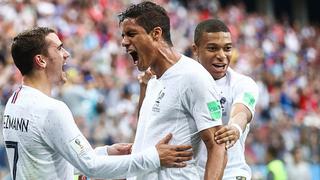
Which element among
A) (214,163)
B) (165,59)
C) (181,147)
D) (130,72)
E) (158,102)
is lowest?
(214,163)

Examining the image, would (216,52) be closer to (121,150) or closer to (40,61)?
(121,150)

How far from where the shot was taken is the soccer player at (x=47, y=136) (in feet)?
18.9

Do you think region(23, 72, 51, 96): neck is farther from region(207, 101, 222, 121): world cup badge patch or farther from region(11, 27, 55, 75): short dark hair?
region(207, 101, 222, 121): world cup badge patch

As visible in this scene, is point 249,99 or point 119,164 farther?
point 249,99

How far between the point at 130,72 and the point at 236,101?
34.0ft

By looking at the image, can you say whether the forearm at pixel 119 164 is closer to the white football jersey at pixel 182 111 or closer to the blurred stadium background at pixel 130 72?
the white football jersey at pixel 182 111

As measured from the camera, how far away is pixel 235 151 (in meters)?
6.85

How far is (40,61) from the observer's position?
5969 mm

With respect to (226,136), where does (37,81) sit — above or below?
above

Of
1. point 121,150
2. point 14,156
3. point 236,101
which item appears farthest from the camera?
point 236,101

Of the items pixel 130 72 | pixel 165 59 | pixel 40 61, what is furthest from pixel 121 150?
pixel 130 72

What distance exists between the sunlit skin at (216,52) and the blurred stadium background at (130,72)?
518 centimetres

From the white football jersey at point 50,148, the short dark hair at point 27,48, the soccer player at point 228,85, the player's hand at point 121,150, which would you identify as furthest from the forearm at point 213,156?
the short dark hair at point 27,48

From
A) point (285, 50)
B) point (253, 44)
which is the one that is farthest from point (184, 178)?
point (285, 50)
